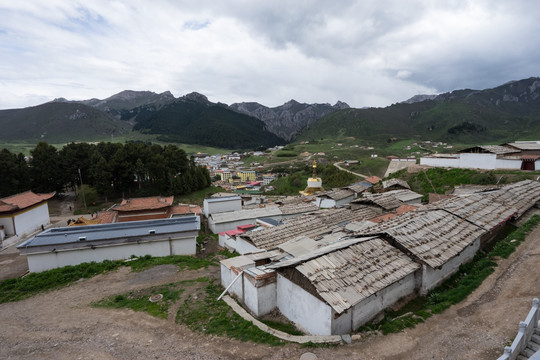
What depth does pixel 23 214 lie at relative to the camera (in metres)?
24.8

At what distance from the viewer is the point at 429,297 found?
1038 centimetres

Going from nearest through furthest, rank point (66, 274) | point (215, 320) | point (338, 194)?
point (215, 320) → point (66, 274) → point (338, 194)

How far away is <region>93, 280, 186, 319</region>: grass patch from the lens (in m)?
11.3

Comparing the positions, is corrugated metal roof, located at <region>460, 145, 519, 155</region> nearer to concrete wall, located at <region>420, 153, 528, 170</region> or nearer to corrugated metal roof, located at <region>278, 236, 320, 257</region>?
concrete wall, located at <region>420, 153, 528, 170</region>

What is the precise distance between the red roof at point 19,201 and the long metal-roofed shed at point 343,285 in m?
25.8

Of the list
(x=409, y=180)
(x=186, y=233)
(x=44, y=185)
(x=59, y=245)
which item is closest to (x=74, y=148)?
(x=44, y=185)

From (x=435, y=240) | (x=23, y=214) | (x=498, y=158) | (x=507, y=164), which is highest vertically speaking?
(x=498, y=158)

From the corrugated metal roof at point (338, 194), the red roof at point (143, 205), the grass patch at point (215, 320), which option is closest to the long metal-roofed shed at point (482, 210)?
the grass patch at point (215, 320)

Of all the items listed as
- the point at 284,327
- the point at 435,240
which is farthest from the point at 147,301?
the point at 435,240

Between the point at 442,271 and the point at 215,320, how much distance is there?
945cm

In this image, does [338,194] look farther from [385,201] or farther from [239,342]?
[239,342]

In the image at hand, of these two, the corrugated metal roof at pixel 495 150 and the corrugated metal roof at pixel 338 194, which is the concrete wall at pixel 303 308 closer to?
the corrugated metal roof at pixel 338 194

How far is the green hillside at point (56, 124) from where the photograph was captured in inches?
6442

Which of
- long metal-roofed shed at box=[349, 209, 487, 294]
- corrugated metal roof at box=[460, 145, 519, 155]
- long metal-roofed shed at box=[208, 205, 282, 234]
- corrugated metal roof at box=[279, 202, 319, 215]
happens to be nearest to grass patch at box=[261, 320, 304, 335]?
long metal-roofed shed at box=[349, 209, 487, 294]
